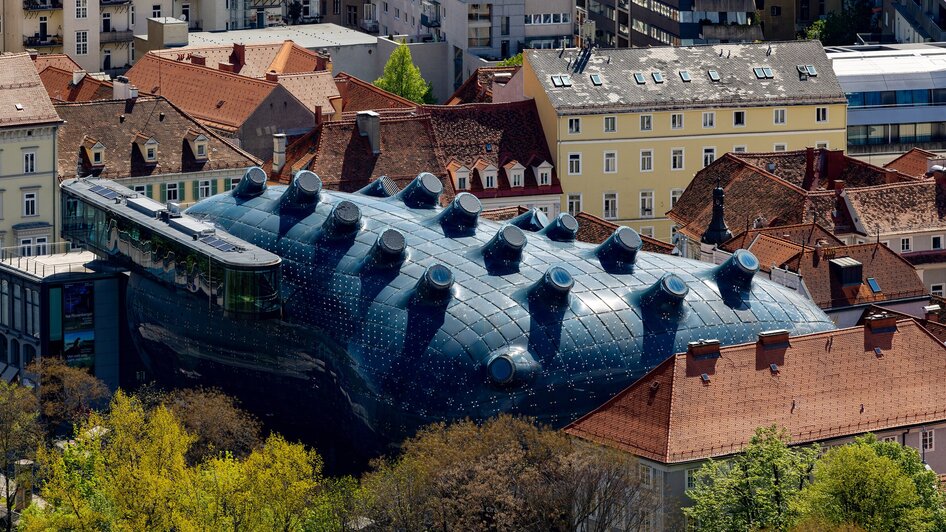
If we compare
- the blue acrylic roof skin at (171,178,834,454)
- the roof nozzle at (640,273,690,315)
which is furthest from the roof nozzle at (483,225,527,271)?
the roof nozzle at (640,273,690,315)

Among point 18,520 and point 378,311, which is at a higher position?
point 378,311

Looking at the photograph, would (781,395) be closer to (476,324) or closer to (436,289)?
(476,324)

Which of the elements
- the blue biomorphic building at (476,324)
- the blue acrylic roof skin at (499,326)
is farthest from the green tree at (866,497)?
the blue biomorphic building at (476,324)

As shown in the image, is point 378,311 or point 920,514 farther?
point 378,311

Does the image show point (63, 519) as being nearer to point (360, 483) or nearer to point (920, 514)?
point (360, 483)

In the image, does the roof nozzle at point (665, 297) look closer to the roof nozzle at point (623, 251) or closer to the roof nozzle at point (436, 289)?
the roof nozzle at point (623, 251)

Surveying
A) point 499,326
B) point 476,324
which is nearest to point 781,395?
point 499,326

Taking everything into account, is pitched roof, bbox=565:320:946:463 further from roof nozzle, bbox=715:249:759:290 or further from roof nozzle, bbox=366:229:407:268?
roof nozzle, bbox=366:229:407:268

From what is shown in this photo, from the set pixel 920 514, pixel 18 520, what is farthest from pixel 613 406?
pixel 18 520
